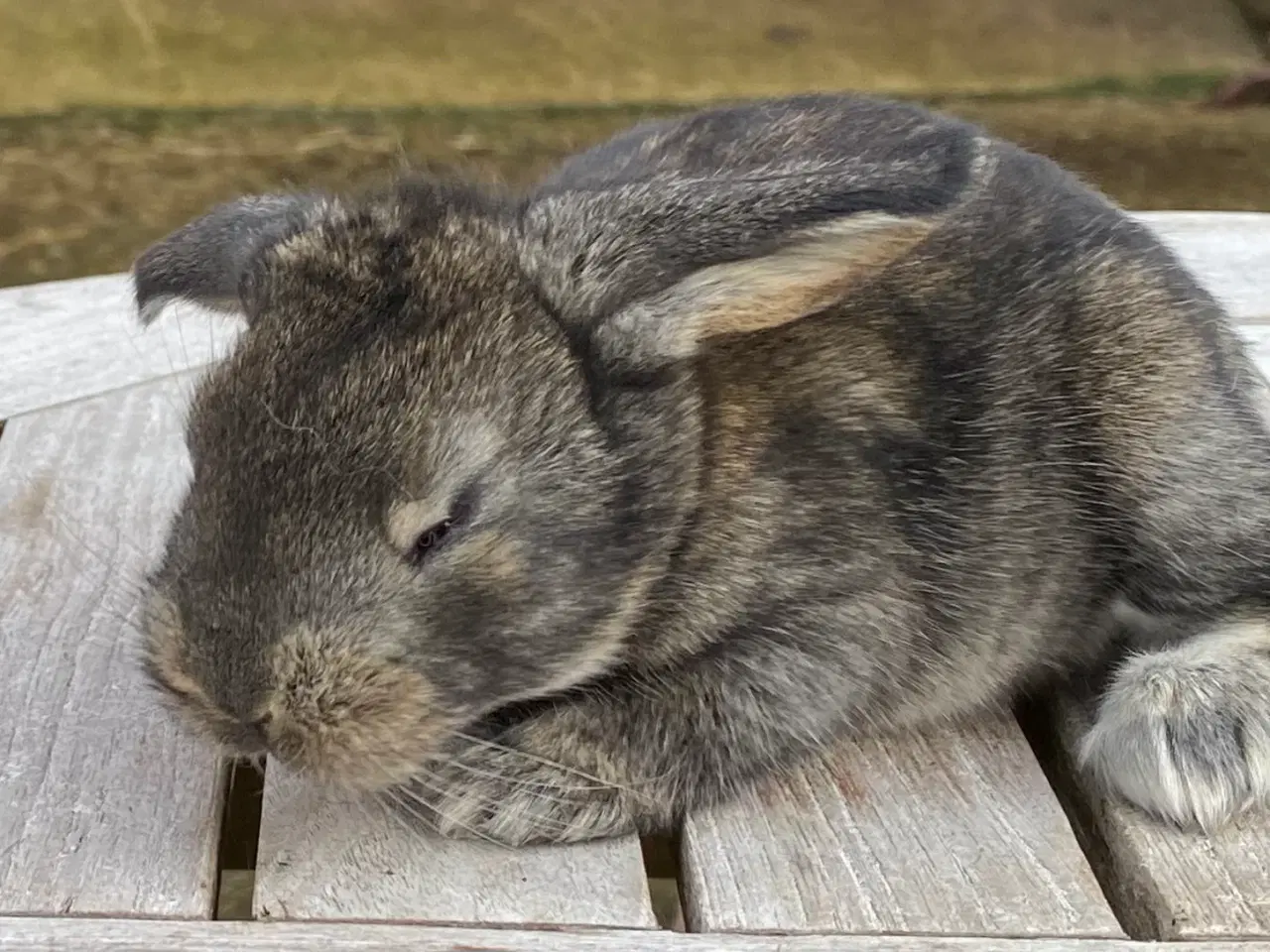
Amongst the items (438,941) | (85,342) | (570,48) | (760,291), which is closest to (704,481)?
(760,291)

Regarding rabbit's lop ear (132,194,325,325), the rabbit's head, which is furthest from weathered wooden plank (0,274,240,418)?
the rabbit's head

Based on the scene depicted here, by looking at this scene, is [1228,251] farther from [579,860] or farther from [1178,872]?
[579,860]

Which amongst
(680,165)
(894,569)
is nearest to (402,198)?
(680,165)

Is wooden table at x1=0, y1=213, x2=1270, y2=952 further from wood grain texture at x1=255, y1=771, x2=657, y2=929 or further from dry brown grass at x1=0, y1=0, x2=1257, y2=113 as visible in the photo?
dry brown grass at x1=0, y1=0, x2=1257, y2=113

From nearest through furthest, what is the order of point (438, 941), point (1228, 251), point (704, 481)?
1. point (438, 941)
2. point (704, 481)
3. point (1228, 251)

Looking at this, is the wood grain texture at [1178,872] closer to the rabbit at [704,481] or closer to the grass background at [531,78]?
the rabbit at [704,481]

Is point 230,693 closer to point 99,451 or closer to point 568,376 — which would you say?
point 568,376
